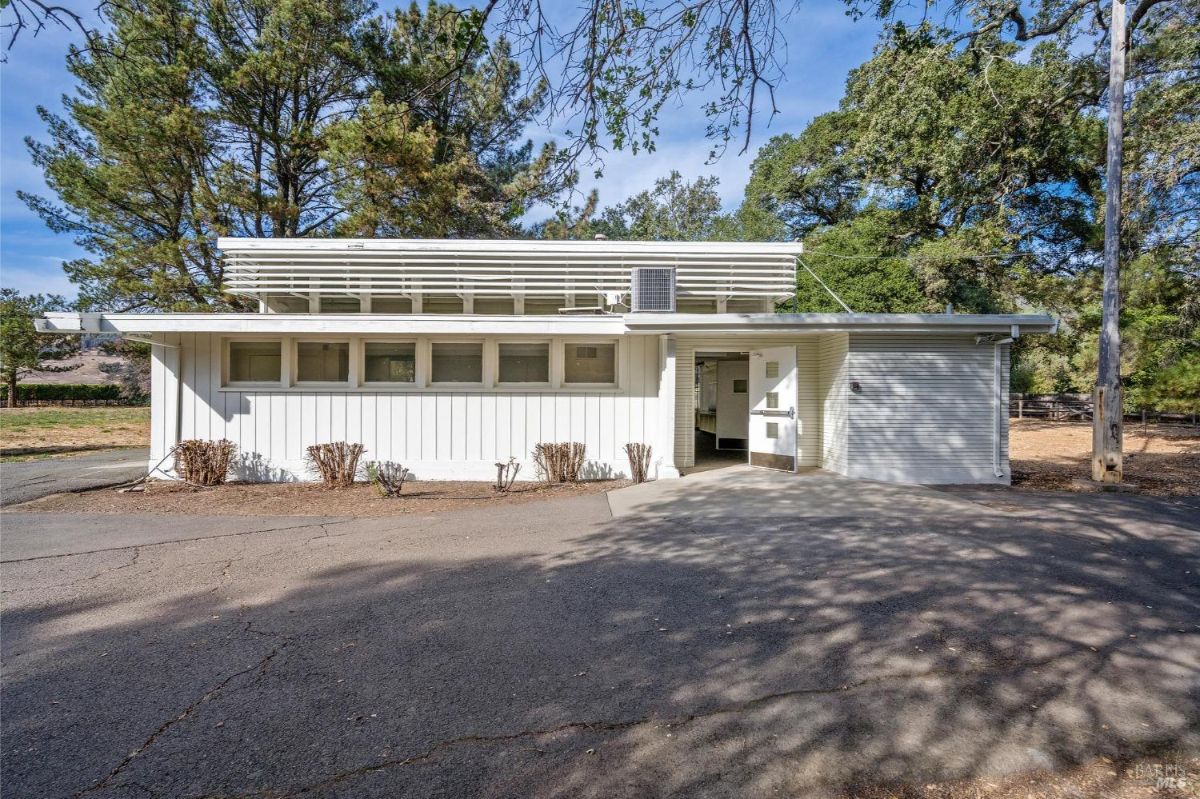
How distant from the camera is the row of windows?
31.3ft

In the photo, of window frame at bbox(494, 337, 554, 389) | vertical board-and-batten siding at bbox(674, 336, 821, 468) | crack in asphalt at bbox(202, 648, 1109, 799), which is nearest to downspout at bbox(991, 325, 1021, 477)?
vertical board-and-batten siding at bbox(674, 336, 821, 468)

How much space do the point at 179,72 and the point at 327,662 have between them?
17870 millimetres

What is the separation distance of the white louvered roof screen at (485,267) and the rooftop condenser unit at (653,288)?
4.05 feet

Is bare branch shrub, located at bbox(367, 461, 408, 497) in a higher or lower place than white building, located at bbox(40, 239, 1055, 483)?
lower

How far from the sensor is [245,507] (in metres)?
7.57

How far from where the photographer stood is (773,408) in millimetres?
9656

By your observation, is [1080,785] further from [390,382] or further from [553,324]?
[390,382]

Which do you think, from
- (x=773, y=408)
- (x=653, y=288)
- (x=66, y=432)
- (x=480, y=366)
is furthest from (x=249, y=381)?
(x=66, y=432)

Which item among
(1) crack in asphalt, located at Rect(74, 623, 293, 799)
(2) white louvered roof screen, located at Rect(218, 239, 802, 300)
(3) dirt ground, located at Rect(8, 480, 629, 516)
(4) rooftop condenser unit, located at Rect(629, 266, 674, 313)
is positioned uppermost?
(2) white louvered roof screen, located at Rect(218, 239, 802, 300)

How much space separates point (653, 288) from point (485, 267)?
3.48 metres

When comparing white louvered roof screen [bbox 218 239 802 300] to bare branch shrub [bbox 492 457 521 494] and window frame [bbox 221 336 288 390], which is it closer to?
window frame [bbox 221 336 288 390]

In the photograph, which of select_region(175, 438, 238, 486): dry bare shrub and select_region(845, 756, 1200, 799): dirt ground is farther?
select_region(175, 438, 238, 486): dry bare shrub

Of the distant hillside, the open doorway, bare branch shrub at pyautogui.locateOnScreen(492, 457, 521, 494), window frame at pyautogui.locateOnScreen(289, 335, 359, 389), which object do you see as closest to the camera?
bare branch shrub at pyautogui.locateOnScreen(492, 457, 521, 494)

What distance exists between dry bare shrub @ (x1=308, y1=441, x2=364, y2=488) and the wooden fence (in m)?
Answer: 23.3
